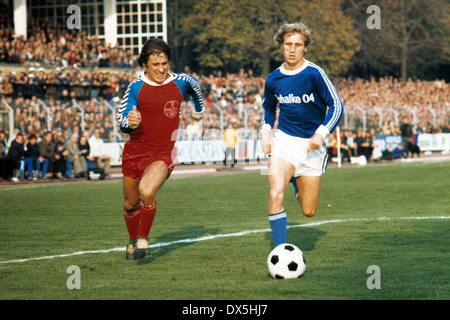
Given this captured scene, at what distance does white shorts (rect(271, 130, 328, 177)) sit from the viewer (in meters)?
7.98

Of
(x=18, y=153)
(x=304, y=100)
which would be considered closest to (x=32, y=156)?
(x=18, y=153)

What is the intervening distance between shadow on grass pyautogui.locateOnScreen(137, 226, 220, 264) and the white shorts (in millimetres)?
1842

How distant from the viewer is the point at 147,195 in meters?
8.21

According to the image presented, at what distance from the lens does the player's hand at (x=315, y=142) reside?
24.7ft

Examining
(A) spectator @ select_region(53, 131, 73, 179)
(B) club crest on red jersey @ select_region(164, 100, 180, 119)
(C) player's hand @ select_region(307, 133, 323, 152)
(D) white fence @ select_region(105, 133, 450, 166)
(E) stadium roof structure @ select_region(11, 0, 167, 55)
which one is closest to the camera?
(C) player's hand @ select_region(307, 133, 323, 152)

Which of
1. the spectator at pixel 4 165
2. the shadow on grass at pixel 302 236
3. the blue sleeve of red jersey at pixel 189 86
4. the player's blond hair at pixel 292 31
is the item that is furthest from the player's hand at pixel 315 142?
the spectator at pixel 4 165

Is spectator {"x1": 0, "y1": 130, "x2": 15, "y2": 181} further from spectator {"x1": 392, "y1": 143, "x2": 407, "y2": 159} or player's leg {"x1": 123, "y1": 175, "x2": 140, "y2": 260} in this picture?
spectator {"x1": 392, "y1": 143, "x2": 407, "y2": 159}

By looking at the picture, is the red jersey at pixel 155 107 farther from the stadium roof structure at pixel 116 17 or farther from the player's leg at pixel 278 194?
the stadium roof structure at pixel 116 17

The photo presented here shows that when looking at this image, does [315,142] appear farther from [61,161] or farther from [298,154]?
[61,161]

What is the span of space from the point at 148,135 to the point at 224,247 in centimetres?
167

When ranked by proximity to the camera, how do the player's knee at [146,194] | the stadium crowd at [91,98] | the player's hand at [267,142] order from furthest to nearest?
the stadium crowd at [91,98], the player's knee at [146,194], the player's hand at [267,142]

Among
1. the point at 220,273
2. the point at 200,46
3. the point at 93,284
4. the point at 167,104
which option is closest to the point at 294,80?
the point at 167,104

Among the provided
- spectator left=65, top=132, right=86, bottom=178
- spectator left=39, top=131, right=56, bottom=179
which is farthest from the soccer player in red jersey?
spectator left=65, top=132, right=86, bottom=178

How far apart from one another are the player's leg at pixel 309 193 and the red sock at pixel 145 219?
5.60 feet
